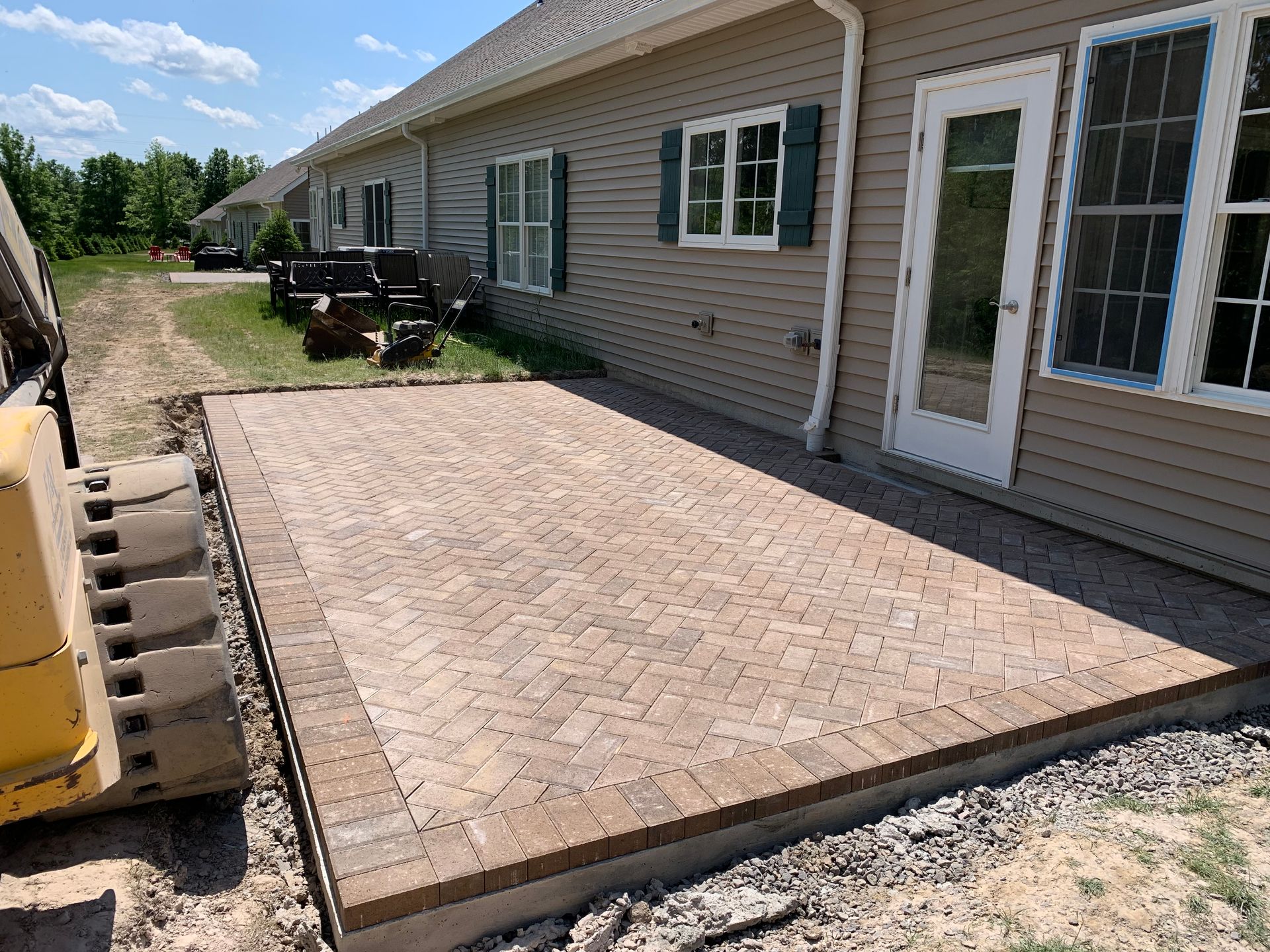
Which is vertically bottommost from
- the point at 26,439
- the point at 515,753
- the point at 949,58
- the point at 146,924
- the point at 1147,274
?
the point at 146,924

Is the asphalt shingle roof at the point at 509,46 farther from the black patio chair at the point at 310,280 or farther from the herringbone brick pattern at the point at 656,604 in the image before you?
the herringbone brick pattern at the point at 656,604

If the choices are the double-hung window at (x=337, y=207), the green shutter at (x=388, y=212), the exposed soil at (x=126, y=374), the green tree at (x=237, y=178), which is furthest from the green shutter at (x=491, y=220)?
the green tree at (x=237, y=178)

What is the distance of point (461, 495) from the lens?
532cm

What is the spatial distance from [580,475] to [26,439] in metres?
4.44

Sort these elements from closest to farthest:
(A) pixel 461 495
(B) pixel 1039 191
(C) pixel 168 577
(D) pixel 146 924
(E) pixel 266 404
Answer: (D) pixel 146 924, (C) pixel 168 577, (B) pixel 1039 191, (A) pixel 461 495, (E) pixel 266 404

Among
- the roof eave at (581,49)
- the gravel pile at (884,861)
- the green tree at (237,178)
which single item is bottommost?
the gravel pile at (884,861)

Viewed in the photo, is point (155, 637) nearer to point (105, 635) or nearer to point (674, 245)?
point (105, 635)

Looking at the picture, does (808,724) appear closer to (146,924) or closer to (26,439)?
(146,924)

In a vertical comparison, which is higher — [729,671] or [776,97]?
[776,97]

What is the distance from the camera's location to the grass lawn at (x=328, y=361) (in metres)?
9.33

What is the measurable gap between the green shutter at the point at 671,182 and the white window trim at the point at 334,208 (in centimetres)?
1518

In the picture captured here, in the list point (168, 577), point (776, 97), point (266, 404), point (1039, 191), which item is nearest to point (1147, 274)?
point (1039, 191)

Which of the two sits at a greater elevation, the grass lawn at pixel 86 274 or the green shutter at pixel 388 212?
the green shutter at pixel 388 212

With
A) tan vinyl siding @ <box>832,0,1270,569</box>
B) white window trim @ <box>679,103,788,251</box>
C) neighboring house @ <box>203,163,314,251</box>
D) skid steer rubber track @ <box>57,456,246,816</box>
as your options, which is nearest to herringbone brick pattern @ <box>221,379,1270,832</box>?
tan vinyl siding @ <box>832,0,1270,569</box>
